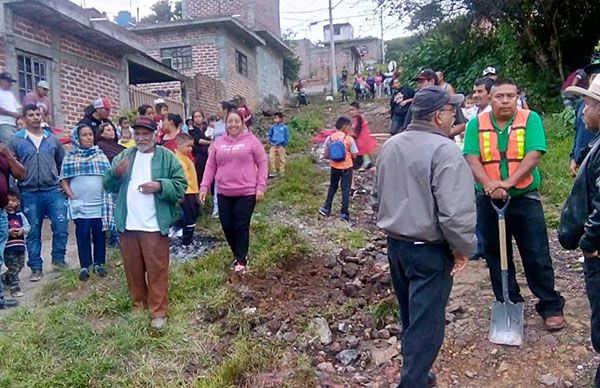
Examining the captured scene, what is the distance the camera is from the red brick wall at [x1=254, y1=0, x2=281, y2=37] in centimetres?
2326

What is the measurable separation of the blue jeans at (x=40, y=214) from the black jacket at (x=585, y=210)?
4.82 m

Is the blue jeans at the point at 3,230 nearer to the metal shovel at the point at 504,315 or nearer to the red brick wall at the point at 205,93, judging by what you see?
the metal shovel at the point at 504,315

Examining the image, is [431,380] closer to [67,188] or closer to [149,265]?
[149,265]

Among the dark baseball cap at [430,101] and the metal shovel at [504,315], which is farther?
the metal shovel at [504,315]

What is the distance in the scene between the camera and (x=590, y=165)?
2.93 m

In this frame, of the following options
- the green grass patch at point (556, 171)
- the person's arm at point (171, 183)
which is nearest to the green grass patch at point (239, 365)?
the person's arm at point (171, 183)

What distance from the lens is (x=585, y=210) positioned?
9.73 feet

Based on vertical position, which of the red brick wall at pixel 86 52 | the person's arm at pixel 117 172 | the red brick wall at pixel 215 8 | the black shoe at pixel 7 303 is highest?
the red brick wall at pixel 215 8

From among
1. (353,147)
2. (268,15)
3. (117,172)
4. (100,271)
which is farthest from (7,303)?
(268,15)

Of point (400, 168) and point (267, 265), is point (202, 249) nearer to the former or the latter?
point (267, 265)

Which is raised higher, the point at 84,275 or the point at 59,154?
the point at 59,154

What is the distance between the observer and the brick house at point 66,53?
884 centimetres

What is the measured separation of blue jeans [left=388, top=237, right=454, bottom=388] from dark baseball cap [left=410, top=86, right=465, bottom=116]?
2.42 ft

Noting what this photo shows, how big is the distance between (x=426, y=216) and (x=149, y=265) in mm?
2429
